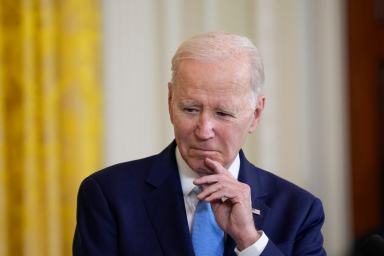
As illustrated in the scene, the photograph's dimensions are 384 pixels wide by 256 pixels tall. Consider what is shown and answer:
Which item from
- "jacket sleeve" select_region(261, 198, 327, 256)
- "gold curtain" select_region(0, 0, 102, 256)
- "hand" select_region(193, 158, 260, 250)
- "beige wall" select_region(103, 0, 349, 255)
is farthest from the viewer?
"beige wall" select_region(103, 0, 349, 255)

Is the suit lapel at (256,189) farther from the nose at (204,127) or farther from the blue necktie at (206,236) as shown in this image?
the nose at (204,127)

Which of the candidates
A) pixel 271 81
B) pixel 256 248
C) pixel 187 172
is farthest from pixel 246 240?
pixel 271 81

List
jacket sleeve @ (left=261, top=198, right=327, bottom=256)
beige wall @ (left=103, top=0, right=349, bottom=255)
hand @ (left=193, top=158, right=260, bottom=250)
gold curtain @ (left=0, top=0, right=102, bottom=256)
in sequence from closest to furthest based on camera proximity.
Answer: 1. hand @ (left=193, top=158, right=260, bottom=250)
2. jacket sleeve @ (left=261, top=198, right=327, bottom=256)
3. gold curtain @ (left=0, top=0, right=102, bottom=256)
4. beige wall @ (left=103, top=0, right=349, bottom=255)

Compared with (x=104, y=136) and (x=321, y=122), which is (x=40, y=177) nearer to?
(x=104, y=136)

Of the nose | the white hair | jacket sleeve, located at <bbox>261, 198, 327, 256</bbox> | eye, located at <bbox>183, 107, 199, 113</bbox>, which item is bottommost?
jacket sleeve, located at <bbox>261, 198, 327, 256</bbox>

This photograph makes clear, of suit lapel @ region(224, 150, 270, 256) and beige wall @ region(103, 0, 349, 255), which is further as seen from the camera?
beige wall @ region(103, 0, 349, 255)

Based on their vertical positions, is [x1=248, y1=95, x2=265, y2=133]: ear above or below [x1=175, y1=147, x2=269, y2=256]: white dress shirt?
above

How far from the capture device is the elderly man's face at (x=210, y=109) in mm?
1421

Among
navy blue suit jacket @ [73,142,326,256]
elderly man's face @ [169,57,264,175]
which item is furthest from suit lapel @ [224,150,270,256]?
elderly man's face @ [169,57,264,175]

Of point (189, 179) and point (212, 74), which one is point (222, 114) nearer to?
point (212, 74)

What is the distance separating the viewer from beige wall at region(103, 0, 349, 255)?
2842 mm

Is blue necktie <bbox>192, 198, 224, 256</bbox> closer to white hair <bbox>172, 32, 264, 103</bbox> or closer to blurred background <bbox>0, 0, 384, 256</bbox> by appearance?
white hair <bbox>172, 32, 264, 103</bbox>

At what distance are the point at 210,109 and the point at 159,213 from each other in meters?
0.31

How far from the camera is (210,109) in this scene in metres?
1.44
